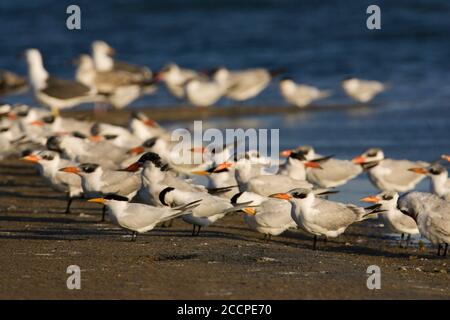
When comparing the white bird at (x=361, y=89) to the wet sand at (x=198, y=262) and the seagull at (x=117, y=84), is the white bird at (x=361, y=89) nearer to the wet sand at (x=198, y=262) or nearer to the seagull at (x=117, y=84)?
the seagull at (x=117, y=84)

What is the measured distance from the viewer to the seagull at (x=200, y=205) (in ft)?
25.3

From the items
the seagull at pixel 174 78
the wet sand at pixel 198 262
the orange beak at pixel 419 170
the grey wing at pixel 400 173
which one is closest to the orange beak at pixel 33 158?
the wet sand at pixel 198 262

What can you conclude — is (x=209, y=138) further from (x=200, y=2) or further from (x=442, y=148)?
(x=200, y=2)

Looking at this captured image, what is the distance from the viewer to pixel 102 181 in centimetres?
869

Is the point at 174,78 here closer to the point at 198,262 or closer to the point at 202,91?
the point at 202,91

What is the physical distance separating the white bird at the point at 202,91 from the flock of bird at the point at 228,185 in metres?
4.51

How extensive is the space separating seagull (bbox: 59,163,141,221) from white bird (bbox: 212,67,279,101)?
780 cm

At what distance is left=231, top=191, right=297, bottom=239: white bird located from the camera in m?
7.75

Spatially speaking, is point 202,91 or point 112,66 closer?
point 202,91

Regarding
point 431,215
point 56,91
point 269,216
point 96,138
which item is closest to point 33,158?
point 96,138

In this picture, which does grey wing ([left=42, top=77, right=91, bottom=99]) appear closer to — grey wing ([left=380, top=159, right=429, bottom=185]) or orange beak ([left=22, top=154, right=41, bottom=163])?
orange beak ([left=22, top=154, right=41, bottom=163])

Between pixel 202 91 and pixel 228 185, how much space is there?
7190mm
